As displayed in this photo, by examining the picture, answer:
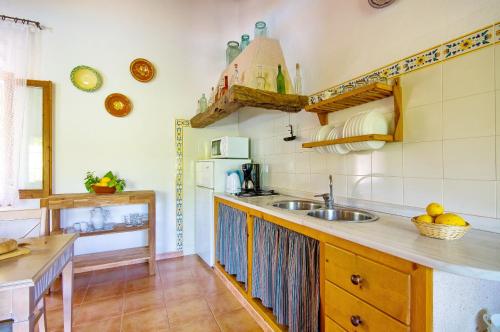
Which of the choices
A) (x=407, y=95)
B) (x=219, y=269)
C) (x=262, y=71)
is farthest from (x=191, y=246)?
(x=407, y=95)

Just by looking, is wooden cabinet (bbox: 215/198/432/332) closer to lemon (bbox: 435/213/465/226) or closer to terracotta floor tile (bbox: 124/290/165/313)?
lemon (bbox: 435/213/465/226)

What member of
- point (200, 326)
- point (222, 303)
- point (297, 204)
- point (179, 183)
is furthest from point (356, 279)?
point (179, 183)

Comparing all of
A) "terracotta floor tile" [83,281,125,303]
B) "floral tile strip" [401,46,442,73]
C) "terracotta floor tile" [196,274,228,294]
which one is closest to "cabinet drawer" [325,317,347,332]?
"terracotta floor tile" [196,274,228,294]

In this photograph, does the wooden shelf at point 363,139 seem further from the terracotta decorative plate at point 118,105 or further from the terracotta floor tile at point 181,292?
the terracotta decorative plate at point 118,105

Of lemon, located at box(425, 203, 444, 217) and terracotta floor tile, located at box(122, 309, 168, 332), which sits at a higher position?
Answer: lemon, located at box(425, 203, 444, 217)

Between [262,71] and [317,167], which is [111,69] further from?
[317,167]

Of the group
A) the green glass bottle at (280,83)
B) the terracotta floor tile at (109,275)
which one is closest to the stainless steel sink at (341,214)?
the green glass bottle at (280,83)

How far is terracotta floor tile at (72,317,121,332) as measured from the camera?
69.4 inches

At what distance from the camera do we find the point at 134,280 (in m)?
2.55

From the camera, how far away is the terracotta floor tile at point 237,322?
1.79 meters

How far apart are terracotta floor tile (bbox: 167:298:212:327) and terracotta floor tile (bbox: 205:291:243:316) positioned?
48 millimetres

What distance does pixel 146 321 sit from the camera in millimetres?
1868

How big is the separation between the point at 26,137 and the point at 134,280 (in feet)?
6.04

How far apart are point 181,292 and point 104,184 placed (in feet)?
4.43
